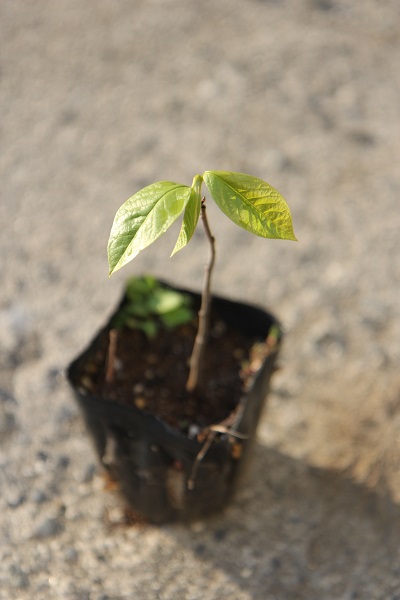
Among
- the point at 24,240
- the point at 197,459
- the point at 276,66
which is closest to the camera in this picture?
the point at 197,459

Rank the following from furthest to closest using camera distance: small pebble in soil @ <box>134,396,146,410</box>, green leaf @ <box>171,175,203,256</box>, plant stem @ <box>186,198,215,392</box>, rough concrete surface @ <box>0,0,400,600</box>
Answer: rough concrete surface @ <box>0,0,400,600</box>, small pebble in soil @ <box>134,396,146,410</box>, plant stem @ <box>186,198,215,392</box>, green leaf @ <box>171,175,203,256</box>

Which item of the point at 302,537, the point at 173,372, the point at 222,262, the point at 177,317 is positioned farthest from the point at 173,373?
the point at 222,262

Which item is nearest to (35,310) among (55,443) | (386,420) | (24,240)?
(24,240)

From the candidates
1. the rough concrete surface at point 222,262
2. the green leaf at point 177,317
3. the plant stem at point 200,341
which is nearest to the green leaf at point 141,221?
the plant stem at point 200,341

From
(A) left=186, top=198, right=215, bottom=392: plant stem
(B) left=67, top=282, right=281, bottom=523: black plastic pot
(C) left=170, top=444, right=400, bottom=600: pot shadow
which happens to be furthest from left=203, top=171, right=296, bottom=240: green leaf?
(C) left=170, top=444, right=400, bottom=600: pot shadow

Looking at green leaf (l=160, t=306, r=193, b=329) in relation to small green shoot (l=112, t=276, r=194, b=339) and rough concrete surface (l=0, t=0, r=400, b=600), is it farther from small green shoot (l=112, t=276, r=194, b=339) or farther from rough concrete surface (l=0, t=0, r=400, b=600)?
rough concrete surface (l=0, t=0, r=400, b=600)

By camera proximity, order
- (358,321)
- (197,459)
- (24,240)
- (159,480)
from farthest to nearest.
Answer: (24,240) < (358,321) < (159,480) < (197,459)

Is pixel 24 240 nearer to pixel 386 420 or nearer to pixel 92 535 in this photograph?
pixel 92 535
